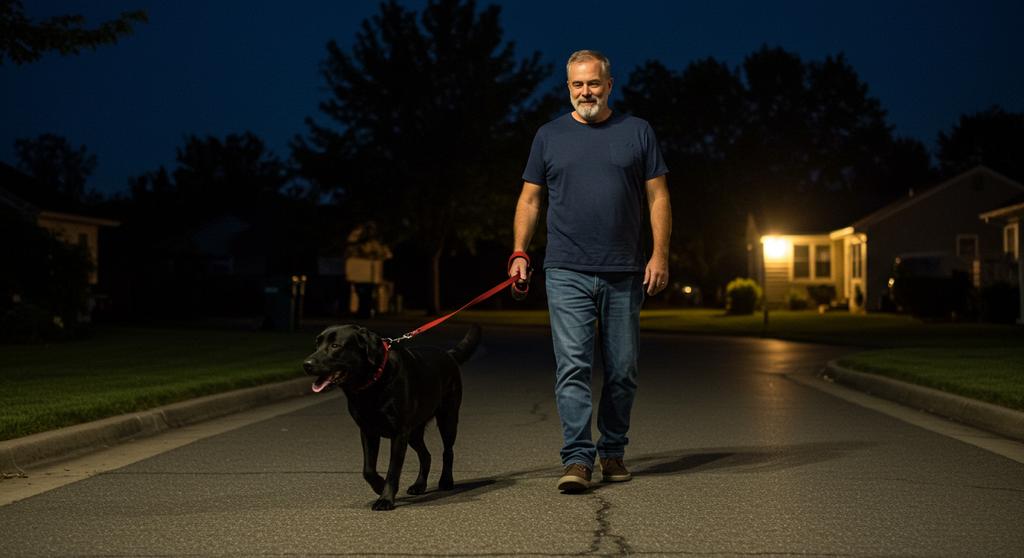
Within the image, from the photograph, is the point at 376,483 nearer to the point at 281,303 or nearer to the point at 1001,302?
the point at 281,303

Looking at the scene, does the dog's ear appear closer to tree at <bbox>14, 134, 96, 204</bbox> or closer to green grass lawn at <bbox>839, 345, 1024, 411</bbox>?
green grass lawn at <bbox>839, 345, 1024, 411</bbox>

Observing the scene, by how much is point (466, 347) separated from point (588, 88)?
1.74 m

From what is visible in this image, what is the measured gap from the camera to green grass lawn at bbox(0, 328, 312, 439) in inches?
391

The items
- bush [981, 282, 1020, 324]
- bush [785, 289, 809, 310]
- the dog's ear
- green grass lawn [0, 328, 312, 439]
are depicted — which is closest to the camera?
the dog's ear

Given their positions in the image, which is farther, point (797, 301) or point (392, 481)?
point (797, 301)

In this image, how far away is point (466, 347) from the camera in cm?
725

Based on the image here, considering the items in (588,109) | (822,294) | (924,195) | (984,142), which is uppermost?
(984,142)

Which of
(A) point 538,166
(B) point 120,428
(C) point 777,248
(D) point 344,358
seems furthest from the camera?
(C) point 777,248

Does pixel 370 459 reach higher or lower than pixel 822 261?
lower

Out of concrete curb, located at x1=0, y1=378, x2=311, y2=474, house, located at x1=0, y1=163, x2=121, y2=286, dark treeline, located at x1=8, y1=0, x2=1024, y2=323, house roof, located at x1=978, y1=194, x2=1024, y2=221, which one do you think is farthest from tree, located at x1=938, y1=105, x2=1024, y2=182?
concrete curb, located at x1=0, y1=378, x2=311, y2=474

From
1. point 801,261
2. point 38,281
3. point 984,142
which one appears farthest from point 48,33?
point 984,142

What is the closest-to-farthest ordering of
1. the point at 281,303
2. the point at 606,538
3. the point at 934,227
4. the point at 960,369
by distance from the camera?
the point at 606,538 < the point at 960,369 < the point at 281,303 < the point at 934,227

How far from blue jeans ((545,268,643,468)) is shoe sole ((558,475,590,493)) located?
140mm

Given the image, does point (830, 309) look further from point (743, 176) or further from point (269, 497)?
point (269, 497)
